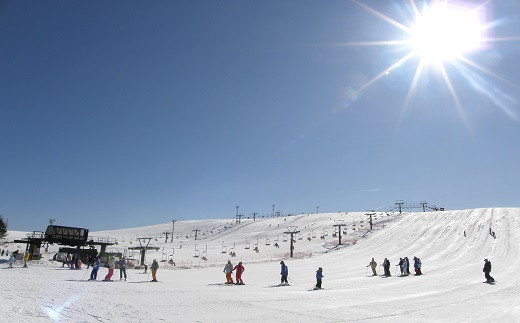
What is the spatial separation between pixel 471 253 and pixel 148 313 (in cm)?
3942

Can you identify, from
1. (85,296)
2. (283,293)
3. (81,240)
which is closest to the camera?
(85,296)

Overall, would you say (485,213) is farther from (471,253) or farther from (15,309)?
(15,309)

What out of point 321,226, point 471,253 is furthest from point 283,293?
point 321,226

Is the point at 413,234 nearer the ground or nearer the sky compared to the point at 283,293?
nearer the sky

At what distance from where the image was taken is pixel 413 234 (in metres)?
55.3

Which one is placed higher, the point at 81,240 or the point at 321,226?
the point at 321,226

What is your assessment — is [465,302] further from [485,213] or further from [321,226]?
[321,226]

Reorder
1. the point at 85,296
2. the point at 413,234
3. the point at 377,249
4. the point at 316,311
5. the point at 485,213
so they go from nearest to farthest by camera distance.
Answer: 1. the point at 316,311
2. the point at 85,296
3. the point at 377,249
4. the point at 413,234
5. the point at 485,213

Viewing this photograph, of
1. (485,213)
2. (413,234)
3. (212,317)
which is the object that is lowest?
(212,317)

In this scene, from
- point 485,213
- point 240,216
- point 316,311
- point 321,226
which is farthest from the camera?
point 240,216

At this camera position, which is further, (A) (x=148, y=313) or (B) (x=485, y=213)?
(B) (x=485, y=213)

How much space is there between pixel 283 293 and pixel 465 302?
23.3ft

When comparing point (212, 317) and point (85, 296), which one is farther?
point (85, 296)

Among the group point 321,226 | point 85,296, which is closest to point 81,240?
point 85,296
